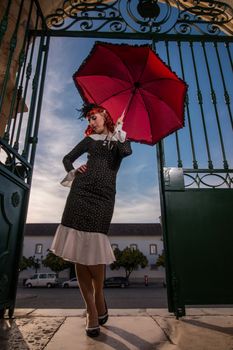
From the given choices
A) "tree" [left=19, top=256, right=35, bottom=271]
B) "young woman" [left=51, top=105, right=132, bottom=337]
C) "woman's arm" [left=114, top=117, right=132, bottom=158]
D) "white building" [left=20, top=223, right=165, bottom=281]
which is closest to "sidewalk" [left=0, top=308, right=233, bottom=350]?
"young woman" [left=51, top=105, right=132, bottom=337]

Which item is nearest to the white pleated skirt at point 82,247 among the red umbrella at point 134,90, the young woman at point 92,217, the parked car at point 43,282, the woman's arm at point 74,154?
the young woman at point 92,217

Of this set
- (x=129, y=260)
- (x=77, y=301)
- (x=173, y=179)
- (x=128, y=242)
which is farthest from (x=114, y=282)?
(x=173, y=179)

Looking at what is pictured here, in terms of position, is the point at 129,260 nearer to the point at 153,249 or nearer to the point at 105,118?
the point at 153,249

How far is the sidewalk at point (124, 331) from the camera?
1587mm

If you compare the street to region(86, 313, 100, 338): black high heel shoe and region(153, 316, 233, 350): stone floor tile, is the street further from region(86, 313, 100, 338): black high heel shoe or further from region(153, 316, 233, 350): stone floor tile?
region(86, 313, 100, 338): black high heel shoe

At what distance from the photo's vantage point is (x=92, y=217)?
207cm

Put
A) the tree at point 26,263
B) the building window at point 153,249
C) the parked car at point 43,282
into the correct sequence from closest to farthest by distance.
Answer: the parked car at point 43,282 → the tree at point 26,263 → the building window at point 153,249

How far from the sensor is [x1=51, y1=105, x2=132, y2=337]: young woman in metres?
1.98

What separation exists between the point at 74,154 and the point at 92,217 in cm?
71

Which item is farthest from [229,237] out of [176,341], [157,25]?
[157,25]

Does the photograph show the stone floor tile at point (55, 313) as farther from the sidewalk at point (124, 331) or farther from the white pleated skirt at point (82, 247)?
the white pleated skirt at point (82, 247)

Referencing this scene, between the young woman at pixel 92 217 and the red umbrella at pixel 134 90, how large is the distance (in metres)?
0.68

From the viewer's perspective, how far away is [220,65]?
11.9 ft

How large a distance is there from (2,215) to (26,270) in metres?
47.7
